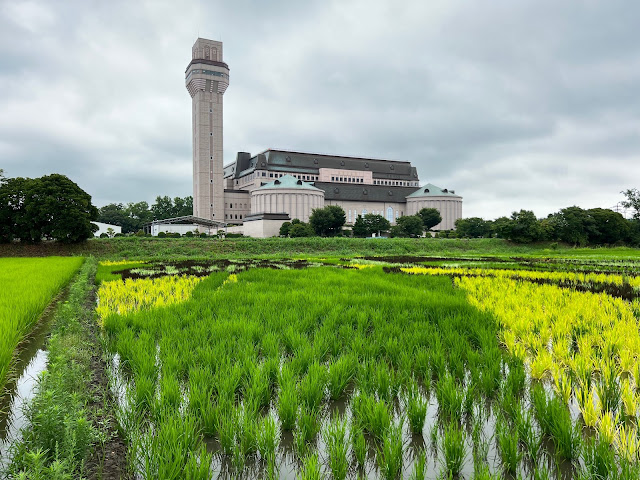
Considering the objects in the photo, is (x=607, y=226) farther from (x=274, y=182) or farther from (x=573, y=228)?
(x=274, y=182)

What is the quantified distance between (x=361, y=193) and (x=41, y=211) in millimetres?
75803

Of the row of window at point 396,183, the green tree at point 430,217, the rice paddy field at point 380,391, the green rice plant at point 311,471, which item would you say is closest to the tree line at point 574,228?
the green tree at point 430,217

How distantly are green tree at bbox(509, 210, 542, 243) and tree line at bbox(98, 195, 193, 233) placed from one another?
73237 millimetres

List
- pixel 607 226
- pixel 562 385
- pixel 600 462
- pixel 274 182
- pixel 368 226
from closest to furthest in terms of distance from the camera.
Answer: pixel 600 462 → pixel 562 385 → pixel 607 226 → pixel 368 226 → pixel 274 182

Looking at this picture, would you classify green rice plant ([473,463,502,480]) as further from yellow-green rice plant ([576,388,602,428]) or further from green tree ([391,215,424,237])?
green tree ([391,215,424,237])

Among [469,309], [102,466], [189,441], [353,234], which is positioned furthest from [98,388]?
[353,234]

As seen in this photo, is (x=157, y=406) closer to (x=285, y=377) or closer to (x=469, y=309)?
(x=285, y=377)

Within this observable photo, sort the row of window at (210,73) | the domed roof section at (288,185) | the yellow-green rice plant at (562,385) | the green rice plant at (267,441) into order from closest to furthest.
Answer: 1. the green rice plant at (267,441)
2. the yellow-green rice plant at (562,385)
3. the row of window at (210,73)
4. the domed roof section at (288,185)

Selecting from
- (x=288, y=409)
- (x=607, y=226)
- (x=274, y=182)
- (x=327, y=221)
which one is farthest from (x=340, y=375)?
(x=274, y=182)

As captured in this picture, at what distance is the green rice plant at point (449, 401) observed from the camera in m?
3.33

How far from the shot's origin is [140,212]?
97.4 m

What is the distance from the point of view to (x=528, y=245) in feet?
157

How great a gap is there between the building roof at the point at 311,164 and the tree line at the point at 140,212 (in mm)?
16826

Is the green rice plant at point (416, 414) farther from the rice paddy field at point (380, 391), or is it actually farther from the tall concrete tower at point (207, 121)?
the tall concrete tower at point (207, 121)
